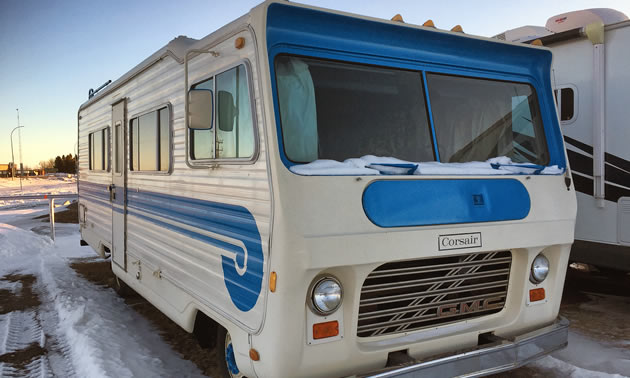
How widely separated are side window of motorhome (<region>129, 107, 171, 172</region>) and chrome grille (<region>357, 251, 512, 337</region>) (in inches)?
90.9

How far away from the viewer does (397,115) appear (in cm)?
337

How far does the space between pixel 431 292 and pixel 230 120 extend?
171 cm

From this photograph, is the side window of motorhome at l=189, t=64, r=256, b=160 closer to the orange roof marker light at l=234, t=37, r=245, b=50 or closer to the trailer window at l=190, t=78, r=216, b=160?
the trailer window at l=190, t=78, r=216, b=160

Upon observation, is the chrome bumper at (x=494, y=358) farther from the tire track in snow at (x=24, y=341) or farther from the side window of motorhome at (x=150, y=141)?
the tire track in snow at (x=24, y=341)

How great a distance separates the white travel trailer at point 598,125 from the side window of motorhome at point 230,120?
174 inches

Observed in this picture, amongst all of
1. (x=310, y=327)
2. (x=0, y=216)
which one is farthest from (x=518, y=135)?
(x=0, y=216)

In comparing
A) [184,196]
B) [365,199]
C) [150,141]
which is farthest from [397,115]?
[150,141]

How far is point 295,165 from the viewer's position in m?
2.87

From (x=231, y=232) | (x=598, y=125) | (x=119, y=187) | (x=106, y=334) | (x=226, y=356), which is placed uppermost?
(x=598, y=125)

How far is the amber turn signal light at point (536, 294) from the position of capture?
3656 millimetres

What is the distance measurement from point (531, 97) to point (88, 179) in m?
6.55

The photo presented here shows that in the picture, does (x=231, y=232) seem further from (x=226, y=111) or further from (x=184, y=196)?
(x=184, y=196)

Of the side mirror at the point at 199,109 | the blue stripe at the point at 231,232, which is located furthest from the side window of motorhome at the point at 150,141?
the side mirror at the point at 199,109

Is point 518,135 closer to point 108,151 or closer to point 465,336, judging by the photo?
point 465,336
